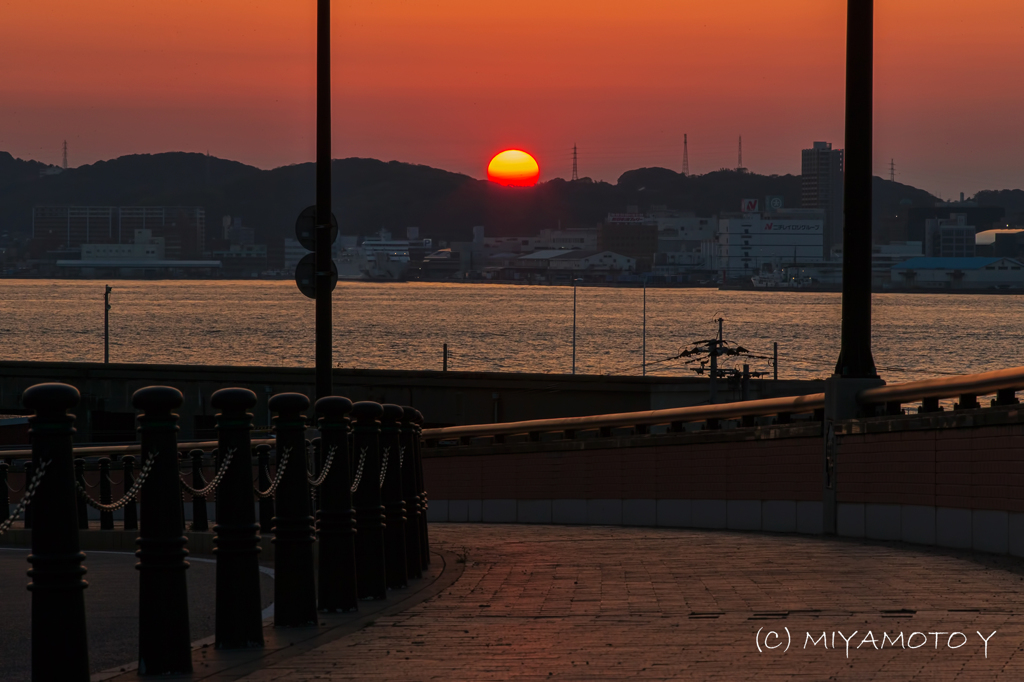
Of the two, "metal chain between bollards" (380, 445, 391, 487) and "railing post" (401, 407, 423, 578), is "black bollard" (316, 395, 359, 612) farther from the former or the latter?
"railing post" (401, 407, 423, 578)

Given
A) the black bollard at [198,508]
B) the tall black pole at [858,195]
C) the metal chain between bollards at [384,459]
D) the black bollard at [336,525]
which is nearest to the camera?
the black bollard at [336,525]

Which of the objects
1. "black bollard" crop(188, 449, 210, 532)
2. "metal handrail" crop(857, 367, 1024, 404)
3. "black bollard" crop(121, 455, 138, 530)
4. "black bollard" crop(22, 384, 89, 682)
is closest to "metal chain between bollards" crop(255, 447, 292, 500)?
"black bollard" crop(22, 384, 89, 682)

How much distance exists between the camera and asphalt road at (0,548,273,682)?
279 inches

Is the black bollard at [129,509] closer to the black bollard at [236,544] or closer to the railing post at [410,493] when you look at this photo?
the railing post at [410,493]

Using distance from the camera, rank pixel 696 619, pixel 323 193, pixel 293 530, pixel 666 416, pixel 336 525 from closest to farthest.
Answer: pixel 696 619, pixel 293 530, pixel 336 525, pixel 666 416, pixel 323 193

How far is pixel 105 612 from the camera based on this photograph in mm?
8586

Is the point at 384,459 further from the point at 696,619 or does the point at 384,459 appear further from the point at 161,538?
the point at 161,538

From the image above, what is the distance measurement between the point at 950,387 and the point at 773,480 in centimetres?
310

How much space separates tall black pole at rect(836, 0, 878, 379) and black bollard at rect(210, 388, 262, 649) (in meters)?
6.87

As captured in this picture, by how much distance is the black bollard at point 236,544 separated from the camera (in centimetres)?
679

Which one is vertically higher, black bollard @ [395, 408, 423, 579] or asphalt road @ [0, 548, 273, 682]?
black bollard @ [395, 408, 423, 579]

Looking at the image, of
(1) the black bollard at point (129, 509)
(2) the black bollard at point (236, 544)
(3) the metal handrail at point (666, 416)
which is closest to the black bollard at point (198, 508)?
(1) the black bollard at point (129, 509)

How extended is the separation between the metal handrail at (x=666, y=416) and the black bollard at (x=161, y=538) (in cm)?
748

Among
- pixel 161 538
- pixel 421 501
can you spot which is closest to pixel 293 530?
pixel 161 538
